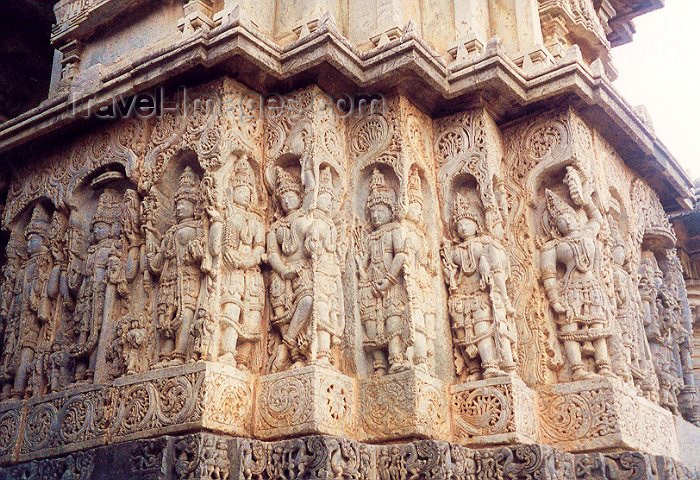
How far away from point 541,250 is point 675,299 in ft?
9.49

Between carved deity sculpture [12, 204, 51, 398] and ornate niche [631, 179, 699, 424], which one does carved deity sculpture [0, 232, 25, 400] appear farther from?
ornate niche [631, 179, 699, 424]

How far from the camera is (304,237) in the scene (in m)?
6.46

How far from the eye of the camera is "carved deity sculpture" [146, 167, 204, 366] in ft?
20.4

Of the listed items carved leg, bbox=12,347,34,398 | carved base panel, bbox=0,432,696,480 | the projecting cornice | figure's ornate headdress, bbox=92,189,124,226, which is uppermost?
the projecting cornice

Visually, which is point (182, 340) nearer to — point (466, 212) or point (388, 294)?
point (388, 294)

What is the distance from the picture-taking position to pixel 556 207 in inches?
283

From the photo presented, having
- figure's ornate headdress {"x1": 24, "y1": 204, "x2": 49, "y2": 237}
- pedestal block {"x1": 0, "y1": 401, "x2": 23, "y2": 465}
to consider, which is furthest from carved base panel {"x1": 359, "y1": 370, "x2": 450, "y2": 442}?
figure's ornate headdress {"x1": 24, "y1": 204, "x2": 49, "y2": 237}

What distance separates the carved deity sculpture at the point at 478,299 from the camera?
646 cm

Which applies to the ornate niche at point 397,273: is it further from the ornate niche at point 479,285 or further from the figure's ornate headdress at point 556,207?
the figure's ornate headdress at point 556,207

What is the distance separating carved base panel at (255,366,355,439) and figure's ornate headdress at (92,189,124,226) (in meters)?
2.31

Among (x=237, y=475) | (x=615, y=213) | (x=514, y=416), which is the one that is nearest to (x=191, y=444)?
(x=237, y=475)

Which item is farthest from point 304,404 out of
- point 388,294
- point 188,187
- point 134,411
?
point 188,187

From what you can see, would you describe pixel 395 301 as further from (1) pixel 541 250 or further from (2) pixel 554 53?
(2) pixel 554 53

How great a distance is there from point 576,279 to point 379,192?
1.83m
